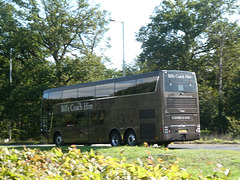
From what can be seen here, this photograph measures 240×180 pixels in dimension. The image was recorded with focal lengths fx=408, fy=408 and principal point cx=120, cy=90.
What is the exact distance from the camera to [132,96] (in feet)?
67.1

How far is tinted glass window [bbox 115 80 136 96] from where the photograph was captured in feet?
67.0

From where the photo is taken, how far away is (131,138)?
2081 centimetres

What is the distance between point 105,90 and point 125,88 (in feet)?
5.74

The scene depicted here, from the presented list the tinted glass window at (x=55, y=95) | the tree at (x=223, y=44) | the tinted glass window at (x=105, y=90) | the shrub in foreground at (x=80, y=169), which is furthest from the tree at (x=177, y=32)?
the shrub in foreground at (x=80, y=169)

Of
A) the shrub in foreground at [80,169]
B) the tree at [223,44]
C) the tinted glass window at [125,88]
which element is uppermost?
the tree at [223,44]

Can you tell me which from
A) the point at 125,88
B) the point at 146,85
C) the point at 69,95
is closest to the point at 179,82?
the point at 146,85

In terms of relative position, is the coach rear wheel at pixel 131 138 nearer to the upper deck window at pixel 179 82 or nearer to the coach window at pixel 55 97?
the upper deck window at pixel 179 82

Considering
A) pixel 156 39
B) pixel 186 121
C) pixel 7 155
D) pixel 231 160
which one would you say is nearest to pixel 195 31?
pixel 156 39

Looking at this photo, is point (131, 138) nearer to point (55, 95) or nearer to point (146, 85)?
point (146, 85)

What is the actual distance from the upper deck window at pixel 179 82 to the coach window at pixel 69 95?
723 cm

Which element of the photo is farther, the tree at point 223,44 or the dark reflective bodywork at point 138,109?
the tree at point 223,44

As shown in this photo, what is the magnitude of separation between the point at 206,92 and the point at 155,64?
608 centimetres

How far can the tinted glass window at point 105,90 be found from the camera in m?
21.8

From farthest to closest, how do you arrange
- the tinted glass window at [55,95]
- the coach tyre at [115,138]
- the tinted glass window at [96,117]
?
the tinted glass window at [55,95] → the tinted glass window at [96,117] → the coach tyre at [115,138]
